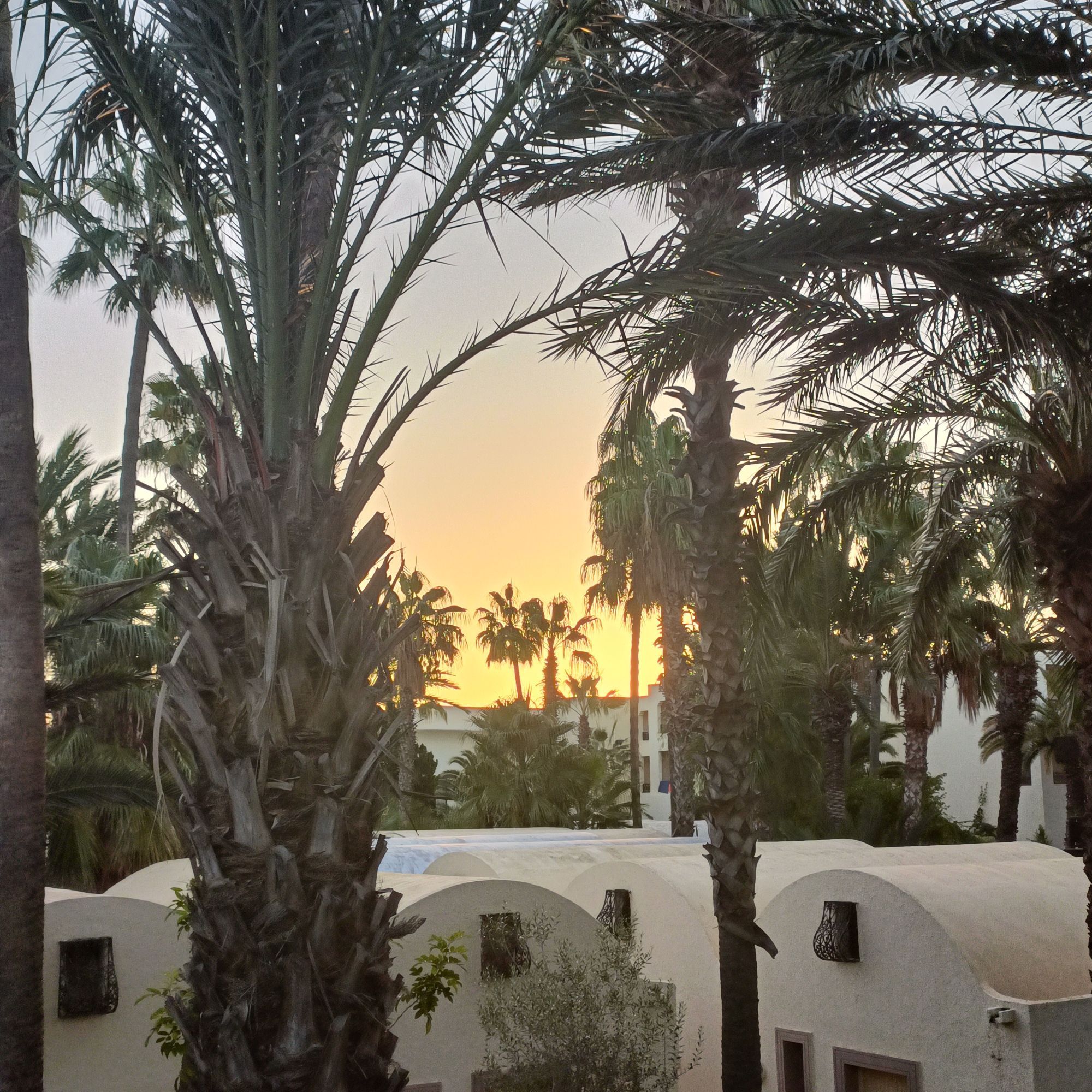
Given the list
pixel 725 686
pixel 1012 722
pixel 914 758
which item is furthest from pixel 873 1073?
pixel 914 758

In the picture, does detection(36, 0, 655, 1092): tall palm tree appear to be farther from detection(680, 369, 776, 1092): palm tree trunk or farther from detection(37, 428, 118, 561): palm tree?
detection(37, 428, 118, 561): palm tree

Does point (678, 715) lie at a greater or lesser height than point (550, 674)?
lesser

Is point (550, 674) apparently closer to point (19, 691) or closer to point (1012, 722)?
point (1012, 722)

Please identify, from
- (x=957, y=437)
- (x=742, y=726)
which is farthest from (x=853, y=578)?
(x=742, y=726)

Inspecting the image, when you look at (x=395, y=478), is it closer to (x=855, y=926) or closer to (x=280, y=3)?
(x=280, y=3)

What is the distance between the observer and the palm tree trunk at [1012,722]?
82.0 ft

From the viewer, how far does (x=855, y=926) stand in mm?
9922

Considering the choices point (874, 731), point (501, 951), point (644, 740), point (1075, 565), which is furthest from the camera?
point (644, 740)

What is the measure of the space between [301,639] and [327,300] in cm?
145

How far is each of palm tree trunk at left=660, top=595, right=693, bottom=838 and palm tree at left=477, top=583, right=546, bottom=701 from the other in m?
19.2

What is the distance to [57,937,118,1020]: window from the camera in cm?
895

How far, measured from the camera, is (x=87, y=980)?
9078mm

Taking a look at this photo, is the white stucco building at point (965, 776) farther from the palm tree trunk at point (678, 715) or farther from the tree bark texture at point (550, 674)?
the tree bark texture at point (550, 674)

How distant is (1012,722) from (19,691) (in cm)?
2215
